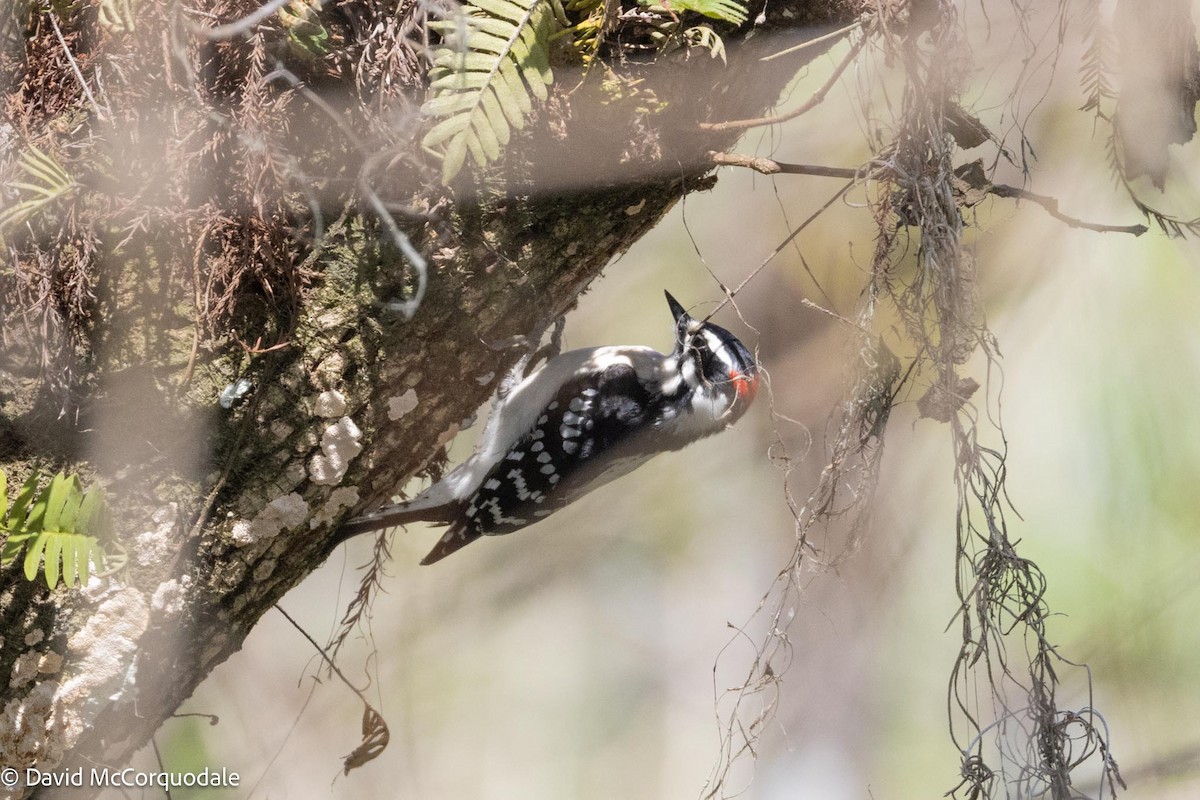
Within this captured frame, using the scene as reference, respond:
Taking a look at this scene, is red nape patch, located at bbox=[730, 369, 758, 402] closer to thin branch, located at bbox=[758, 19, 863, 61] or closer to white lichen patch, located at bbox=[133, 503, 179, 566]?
thin branch, located at bbox=[758, 19, 863, 61]

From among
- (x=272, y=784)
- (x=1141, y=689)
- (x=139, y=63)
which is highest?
(x=1141, y=689)

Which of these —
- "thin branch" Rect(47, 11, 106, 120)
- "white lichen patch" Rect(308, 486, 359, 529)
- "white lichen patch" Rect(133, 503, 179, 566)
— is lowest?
"white lichen patch" Rect(133, 503, 179, 566)

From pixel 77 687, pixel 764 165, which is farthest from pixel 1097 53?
pixel 77 687

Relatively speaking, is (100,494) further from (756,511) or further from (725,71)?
(756,511)

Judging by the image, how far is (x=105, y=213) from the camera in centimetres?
192

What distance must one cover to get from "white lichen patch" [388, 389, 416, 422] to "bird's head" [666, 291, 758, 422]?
141 centimetres

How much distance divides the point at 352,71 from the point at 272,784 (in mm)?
5245

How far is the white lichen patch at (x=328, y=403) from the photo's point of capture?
208 centimetres

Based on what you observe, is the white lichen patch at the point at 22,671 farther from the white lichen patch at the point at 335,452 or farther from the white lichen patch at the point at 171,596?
the white lichen patch at the point at 335,452

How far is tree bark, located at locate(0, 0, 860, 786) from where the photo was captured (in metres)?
1.91

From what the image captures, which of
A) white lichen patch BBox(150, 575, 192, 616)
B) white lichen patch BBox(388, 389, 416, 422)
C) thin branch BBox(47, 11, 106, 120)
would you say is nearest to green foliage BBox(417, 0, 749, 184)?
white lichen patch BBox(388, 389, 416, 422)

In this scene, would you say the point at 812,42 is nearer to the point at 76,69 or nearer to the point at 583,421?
the point at 583,421

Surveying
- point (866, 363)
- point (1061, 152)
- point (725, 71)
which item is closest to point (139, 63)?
point (725, 71)

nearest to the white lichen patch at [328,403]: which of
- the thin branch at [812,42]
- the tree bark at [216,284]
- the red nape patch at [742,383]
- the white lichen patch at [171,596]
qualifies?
the tree bark at [216,284]
